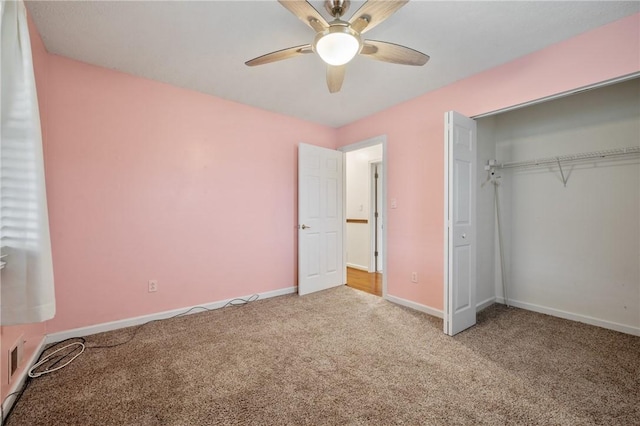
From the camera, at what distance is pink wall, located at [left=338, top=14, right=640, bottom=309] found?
1.94 meters

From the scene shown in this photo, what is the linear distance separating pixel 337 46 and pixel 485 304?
3.23 meters

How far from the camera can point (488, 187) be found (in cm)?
329

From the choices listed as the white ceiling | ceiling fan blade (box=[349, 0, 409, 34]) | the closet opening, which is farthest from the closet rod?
ceiling fan blade (box=[349, 0, 409, 34])

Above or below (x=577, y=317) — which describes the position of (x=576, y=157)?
above

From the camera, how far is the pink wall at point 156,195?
2359mm

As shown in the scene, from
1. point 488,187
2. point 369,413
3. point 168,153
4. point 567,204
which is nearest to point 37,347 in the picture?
point 168,153

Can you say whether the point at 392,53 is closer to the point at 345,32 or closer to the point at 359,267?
the point at 345,32

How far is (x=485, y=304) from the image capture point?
324cm

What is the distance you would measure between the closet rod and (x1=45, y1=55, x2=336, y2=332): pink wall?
2.77 metres

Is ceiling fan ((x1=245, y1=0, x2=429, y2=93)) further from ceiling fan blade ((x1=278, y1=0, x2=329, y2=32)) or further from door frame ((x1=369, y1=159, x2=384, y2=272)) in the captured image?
door frame ((x1=369, y1=159, x2=384, y2=272))

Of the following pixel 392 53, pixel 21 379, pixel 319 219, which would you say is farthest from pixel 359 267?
pixel 21 379

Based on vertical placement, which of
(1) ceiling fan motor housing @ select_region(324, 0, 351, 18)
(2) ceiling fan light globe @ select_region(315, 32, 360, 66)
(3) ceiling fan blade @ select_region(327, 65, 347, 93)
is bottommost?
(2) ceiling fan light globe @ select_region(315, 32, 360, 66)

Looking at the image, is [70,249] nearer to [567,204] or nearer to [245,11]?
[245,11]

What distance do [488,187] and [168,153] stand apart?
3643 millimetres
